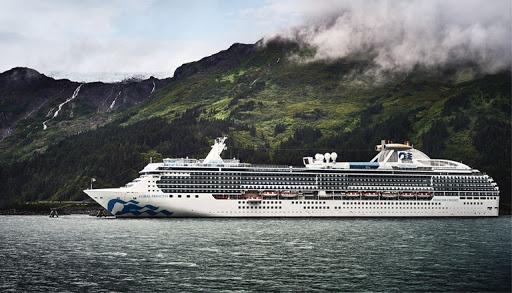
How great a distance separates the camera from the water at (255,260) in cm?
5528

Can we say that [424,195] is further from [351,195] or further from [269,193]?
[269,193]

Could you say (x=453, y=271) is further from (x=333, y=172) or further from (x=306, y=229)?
(x=333, y=172)

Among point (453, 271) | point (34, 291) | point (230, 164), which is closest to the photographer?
point (34, 291)

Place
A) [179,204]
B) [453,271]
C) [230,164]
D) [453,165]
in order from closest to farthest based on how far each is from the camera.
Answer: [453,271], [179,204], [230,164], [453,165]

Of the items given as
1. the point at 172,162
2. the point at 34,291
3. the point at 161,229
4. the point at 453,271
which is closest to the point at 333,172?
the point at 172,162

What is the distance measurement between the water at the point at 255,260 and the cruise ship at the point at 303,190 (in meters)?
28.2

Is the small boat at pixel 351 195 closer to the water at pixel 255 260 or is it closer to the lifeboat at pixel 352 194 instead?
the lifeboat at pixel 352 194

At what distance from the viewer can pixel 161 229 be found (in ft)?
345

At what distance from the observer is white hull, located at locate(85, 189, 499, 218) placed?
13362 cm

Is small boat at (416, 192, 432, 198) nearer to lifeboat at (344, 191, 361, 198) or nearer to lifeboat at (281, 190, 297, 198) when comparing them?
lifeboat at (344, 191, 361, 198)

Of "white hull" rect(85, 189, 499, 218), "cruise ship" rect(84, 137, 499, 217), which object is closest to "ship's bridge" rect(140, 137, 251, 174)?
"cruise ship" rect(84, 137, 499, 217)

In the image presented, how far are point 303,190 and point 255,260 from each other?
75883mm

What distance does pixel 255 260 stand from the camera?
68.9m

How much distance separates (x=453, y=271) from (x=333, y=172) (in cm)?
8708
